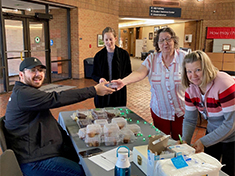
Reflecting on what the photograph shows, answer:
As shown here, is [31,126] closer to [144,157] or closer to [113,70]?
[144,157]

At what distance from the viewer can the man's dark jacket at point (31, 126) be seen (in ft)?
5.97

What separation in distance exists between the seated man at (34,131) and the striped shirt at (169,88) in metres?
1.02

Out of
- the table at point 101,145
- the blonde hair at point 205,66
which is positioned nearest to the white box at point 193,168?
the table at point 101,145

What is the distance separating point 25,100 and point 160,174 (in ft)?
4.15

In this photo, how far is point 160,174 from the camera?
1159 mm

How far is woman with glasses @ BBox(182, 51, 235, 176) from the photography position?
165cm

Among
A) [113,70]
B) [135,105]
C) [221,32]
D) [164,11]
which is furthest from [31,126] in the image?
[221,32]

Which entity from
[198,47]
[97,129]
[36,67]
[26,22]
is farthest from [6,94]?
[198,47]

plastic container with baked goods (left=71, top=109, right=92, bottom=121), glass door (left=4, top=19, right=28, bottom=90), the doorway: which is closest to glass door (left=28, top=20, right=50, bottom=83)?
the doorway

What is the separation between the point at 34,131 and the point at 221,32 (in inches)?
631

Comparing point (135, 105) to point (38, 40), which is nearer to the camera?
point (135, 105)

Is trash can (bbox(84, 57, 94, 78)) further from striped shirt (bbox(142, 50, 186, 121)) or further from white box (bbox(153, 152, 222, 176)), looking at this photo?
white box (bbox(153, 152, 222, 176))

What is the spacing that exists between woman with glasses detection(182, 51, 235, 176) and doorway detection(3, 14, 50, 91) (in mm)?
6801

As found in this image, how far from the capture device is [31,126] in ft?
6.09
